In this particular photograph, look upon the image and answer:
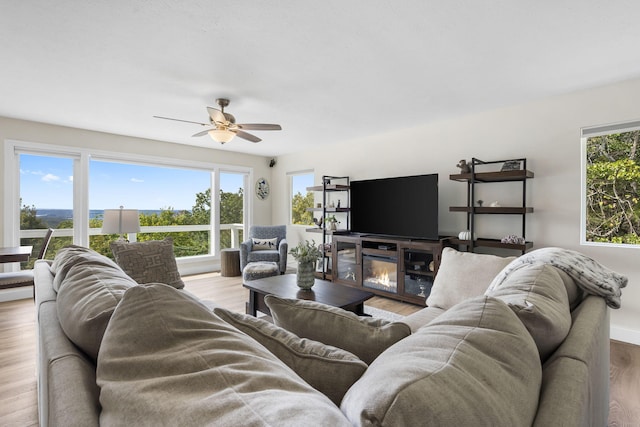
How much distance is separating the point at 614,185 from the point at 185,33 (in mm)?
3910

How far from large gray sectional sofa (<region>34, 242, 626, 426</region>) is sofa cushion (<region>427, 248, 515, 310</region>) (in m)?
0.95

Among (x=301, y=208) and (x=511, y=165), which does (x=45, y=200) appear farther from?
(x=511, y=165)

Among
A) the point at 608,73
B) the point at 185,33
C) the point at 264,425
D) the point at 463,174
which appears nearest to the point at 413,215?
the point at 463,174

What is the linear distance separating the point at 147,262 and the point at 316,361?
7.92ft

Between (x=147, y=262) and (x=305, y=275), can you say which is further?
(x=305, y=275)

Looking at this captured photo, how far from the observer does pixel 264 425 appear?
1.38 ft

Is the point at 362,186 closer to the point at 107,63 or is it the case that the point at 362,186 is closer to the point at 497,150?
the point at 497,150

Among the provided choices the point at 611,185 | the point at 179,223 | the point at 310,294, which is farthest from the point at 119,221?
the point at 611,185

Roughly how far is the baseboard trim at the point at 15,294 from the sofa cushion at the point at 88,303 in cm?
385

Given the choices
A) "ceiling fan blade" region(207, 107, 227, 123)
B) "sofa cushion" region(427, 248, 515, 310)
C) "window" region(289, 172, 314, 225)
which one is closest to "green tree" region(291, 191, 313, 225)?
"window" region(289, 172, 314, 225)

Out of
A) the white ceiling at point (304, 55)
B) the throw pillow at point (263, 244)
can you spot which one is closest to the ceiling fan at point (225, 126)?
the white ceiling at point (304, 55)

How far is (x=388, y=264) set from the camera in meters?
A: 4.10

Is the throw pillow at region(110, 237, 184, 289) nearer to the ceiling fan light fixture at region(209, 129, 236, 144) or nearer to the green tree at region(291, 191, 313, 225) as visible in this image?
the ceiling fan light fixture at region(209, 129, 236, 144)

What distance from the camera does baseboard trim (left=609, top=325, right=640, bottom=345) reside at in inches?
108
